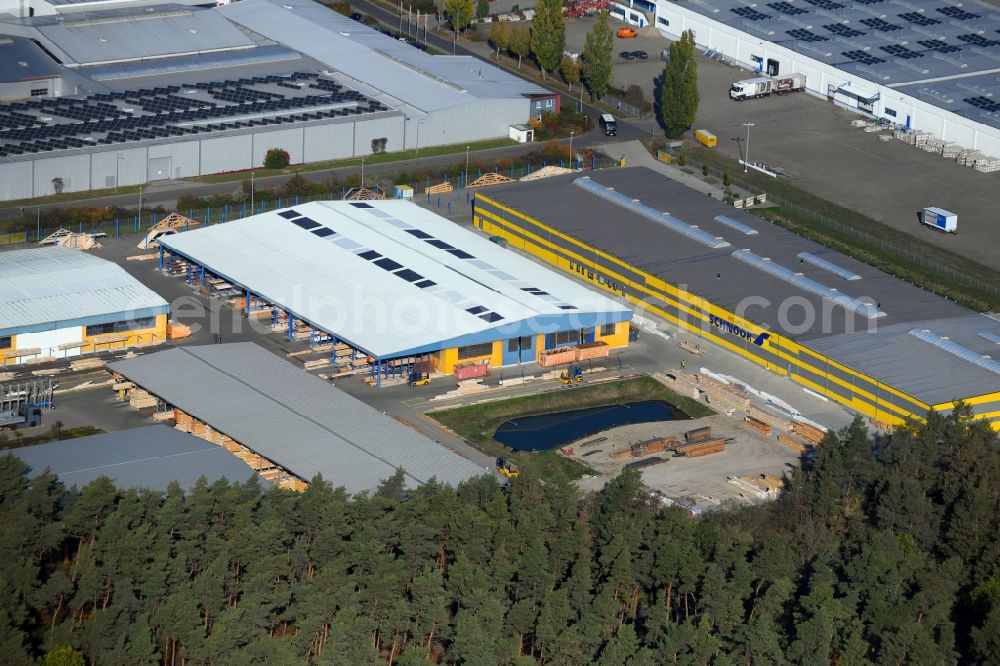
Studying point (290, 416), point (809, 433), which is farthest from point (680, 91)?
point (290, 416)

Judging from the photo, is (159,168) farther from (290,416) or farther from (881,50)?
(881,50)

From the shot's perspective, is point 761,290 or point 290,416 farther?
point 761,290

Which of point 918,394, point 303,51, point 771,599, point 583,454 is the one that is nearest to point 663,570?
point 771,599

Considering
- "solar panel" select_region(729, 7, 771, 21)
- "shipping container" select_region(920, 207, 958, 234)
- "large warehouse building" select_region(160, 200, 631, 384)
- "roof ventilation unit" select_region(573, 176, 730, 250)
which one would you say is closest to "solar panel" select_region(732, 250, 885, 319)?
"roof ventilation unit" select_region(573, 176, 730, 250)

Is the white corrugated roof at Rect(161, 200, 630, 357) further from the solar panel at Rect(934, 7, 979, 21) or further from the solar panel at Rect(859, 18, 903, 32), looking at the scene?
the solar panel at Rect(934, 7, 979, 21)

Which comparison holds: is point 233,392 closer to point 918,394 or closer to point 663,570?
point 663,570

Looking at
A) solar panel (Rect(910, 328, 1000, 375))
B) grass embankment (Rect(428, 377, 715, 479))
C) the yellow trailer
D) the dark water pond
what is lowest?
the dark water pond
